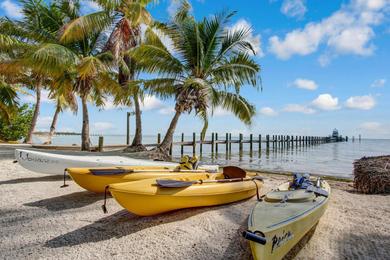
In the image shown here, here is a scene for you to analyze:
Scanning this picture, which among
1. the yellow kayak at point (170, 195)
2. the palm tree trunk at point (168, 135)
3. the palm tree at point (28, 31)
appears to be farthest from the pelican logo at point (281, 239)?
the palm tree at point (28, 31)

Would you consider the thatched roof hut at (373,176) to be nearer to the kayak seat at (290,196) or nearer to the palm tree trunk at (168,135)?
the kayak seat at (290,196)

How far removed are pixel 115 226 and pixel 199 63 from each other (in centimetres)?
824

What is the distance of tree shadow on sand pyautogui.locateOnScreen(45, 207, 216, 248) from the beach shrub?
23.0 metres

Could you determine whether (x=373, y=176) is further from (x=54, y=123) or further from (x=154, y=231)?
(x=54, y=123)

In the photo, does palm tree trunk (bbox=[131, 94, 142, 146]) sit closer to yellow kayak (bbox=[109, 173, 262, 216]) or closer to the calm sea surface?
the calm sea surface

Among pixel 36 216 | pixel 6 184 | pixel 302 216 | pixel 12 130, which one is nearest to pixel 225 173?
pixel 302 216

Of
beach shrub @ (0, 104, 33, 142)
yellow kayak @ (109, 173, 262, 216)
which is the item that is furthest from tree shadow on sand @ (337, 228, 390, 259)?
beach shrub @ (0, 104, 33, 142)

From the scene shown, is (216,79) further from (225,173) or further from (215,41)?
(225,173)

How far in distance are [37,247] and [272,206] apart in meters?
2.88

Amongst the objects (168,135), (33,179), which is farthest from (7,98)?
(33,179)

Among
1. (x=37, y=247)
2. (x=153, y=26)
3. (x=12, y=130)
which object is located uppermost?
(x=153, y=26)

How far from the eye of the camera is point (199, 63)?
11133mm

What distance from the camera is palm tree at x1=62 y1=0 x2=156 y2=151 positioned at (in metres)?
11.4

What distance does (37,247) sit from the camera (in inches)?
132
